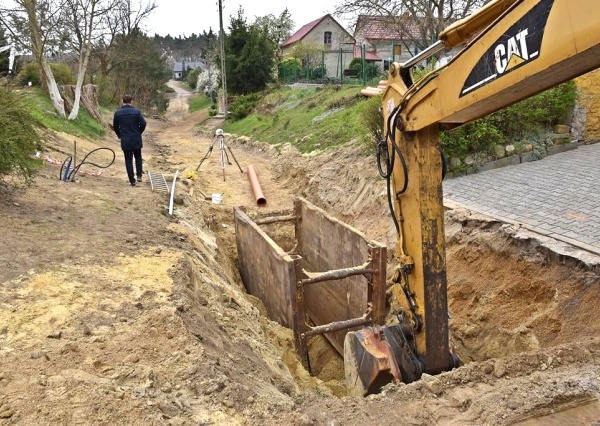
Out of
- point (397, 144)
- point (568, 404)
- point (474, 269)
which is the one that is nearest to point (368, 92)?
point (474, 269)

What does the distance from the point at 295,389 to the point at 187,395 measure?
52.2 inches

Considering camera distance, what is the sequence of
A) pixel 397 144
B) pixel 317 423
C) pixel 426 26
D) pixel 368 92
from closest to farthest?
pixel 317 423, pixel 397 144, pixel 368 92, pixel 426 26

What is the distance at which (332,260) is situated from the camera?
8062 mm

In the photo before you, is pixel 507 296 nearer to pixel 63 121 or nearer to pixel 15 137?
pixel 15 137

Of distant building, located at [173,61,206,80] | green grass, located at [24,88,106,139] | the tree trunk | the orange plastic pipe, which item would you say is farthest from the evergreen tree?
distant building, located at [173,61,206,80]

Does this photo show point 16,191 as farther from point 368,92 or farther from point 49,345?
point 368,92

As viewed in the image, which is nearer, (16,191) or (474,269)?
(474,269)

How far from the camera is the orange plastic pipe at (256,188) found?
12.5 metres

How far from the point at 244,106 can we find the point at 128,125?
60.2 feet

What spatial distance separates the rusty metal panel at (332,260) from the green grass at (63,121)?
34.7 feet

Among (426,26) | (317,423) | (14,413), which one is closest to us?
(14,413)

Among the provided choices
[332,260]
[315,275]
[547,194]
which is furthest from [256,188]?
[547,194]

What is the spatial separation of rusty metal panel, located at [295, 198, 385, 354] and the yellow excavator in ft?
6.82

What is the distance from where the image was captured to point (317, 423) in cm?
337
